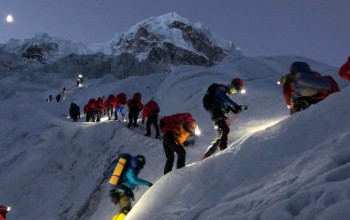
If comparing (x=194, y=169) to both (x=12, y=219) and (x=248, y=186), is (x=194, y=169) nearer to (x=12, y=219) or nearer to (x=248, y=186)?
(x=248, y=186)

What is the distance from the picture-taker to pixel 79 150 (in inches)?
733

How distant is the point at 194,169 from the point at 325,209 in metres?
4.08

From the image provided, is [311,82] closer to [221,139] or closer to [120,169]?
[221,139]

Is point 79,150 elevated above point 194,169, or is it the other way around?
point 79,150

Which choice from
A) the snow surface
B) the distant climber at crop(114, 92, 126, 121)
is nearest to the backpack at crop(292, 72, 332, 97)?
the snow surface

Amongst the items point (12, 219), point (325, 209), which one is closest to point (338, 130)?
point (325, 209)

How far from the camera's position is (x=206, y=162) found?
782 cm

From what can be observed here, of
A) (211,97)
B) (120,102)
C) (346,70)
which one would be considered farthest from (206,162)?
(120,102)

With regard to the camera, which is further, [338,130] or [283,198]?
[338,130]

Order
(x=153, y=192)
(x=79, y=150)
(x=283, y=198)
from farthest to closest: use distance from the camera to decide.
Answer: (x=79, y=150) → (x=153, y=192) → (x=283, y=198)

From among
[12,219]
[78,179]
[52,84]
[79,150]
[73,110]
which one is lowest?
[12,219]

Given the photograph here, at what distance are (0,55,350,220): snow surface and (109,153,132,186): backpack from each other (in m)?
0.69

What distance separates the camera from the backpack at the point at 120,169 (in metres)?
9.23

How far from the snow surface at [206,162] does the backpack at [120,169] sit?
692 millimetres
